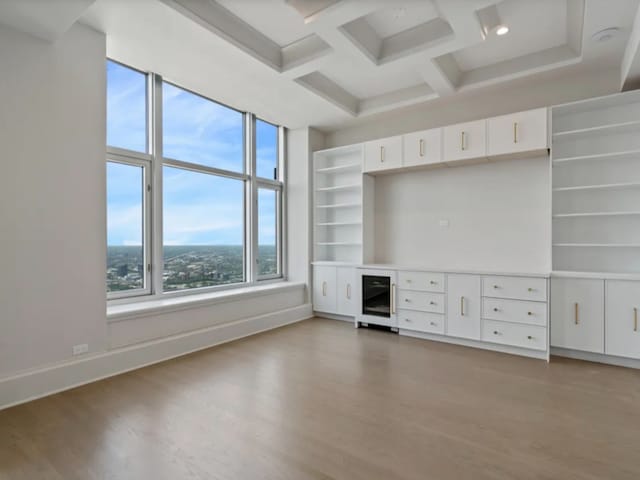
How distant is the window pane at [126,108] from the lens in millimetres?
3625

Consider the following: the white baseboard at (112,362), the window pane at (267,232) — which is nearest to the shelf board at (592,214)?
the white baseboard at (112,362)

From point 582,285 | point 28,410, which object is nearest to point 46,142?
point 28,410

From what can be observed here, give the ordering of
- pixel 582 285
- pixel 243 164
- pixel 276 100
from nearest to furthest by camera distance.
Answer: pixel 582 285 → pixel 276 100 → pixel 243 164

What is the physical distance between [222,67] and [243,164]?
5.50ft

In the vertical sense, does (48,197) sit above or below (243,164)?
below

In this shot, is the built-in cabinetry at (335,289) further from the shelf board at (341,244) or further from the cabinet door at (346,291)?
the shelf board at (341,244)

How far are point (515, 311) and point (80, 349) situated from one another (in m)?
4.30

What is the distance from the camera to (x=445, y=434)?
2135 millimetres

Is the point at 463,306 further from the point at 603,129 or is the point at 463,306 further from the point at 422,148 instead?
the point at 603,129

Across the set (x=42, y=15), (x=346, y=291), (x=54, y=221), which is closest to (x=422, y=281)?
(x=346, y=291)

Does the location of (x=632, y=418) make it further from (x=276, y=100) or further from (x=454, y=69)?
(x=276, y=100)

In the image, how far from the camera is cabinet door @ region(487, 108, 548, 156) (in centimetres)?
371

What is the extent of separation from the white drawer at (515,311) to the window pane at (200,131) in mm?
3833

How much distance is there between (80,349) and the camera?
295 cm
